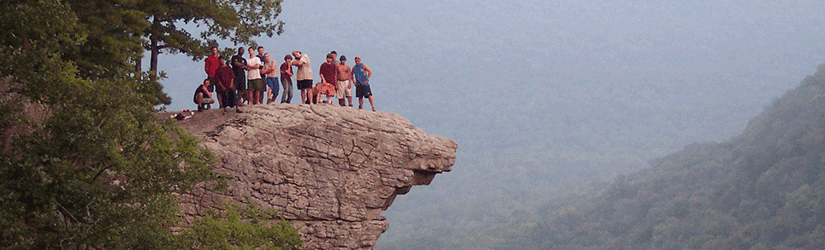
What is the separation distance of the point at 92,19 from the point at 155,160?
5.99 m

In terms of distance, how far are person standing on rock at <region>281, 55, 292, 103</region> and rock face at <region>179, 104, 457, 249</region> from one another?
4.19 ft

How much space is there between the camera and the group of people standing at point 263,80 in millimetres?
28875

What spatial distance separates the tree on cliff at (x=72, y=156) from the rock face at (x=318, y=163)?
4.95 meters

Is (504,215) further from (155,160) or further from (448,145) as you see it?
(155,160)

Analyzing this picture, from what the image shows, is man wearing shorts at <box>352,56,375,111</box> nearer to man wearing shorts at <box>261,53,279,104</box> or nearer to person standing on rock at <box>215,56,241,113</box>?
man wearing shorts at <box>261,53,279,104</box>

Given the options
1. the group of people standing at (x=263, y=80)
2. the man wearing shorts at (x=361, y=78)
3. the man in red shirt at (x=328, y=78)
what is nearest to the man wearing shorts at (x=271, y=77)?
the group of people standing at (x=263, y=80)

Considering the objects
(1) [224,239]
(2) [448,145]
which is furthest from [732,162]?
(1) [224,239]

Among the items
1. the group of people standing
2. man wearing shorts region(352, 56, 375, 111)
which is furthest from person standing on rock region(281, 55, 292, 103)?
man wearing shorts region(352, 56, 375, 111)

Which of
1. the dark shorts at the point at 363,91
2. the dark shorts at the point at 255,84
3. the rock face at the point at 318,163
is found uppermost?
the dark shorts at the point at 255,84

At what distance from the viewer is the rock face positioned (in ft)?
89.7

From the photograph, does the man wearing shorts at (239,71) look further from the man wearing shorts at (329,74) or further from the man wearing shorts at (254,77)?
the man wearing shorts at (329,74)

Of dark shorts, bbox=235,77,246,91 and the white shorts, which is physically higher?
dark shorts, bbox=235,77,246,91

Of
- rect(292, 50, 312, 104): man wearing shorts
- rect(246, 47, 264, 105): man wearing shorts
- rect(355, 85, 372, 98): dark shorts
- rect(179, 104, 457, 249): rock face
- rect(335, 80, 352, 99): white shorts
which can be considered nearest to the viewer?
rect(179, 104, 457, 249): rock face

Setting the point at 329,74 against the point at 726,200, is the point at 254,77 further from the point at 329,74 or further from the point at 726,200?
the point at 726,200
